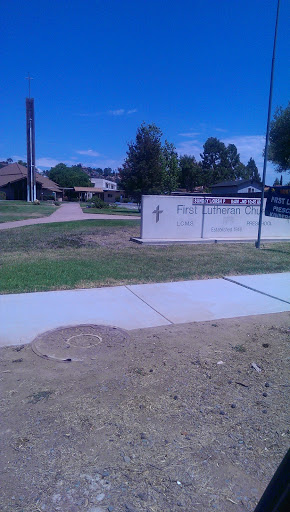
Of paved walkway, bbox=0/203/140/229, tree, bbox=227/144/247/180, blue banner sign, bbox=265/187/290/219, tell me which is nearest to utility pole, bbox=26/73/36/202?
paved walkway, bbox=0/203/140/229

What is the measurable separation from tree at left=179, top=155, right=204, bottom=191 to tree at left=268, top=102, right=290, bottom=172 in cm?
5309

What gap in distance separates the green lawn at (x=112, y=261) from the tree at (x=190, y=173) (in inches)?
2738

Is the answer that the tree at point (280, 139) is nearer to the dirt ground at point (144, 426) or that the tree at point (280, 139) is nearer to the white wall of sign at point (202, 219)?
the white wall of sign at point (202, 219)

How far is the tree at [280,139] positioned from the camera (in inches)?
1172

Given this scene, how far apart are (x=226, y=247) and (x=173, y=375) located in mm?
11374

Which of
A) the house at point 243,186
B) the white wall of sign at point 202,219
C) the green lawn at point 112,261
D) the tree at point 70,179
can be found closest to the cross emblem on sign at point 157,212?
the white wall of sign at point 202,219

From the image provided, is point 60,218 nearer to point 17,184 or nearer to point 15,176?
point 17,184

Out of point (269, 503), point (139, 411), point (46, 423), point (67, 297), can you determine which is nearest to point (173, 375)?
point (139, 411)

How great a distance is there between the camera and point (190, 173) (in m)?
85.0

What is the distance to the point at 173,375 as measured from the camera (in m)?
4.69

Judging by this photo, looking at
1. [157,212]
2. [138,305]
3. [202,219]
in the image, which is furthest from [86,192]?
[138,305]

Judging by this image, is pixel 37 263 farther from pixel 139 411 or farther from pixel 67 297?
pixel 139 411

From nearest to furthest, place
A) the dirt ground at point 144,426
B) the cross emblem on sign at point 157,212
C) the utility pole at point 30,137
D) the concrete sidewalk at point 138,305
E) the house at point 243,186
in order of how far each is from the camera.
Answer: the dirt ground at point 144,426
the concrete sidewalk at point 138,305
the cross emblem on sign at point 157,212
the utility pole at point 30,137
the house at point 243,186

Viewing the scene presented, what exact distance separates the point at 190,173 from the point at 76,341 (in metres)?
81.9
